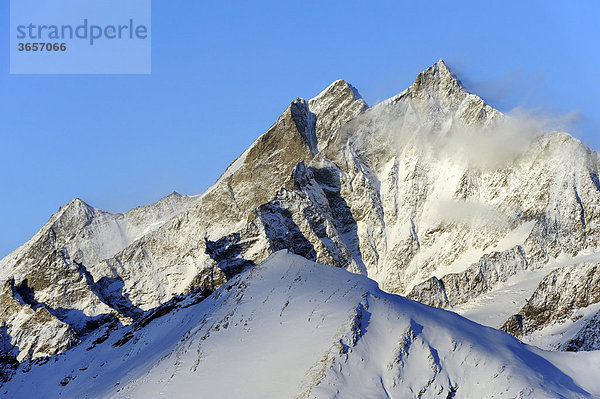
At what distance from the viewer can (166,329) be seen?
168 m

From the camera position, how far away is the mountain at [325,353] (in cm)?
12525

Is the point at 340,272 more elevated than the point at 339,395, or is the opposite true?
the point at 340,272

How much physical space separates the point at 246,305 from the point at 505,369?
38685 mm

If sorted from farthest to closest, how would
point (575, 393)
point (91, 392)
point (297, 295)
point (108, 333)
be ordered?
point (108, 333), point (91, 392), point (297, 295), point (575, 393)

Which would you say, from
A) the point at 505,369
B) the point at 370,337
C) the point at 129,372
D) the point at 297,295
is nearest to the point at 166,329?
the point at 129,372

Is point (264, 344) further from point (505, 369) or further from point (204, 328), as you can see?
point (505, 369)

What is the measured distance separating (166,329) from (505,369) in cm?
6090

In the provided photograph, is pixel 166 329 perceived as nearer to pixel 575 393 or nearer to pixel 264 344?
pixel 264 344

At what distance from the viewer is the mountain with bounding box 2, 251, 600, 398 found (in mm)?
125250

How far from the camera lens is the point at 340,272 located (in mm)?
151375

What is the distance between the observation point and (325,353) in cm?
12700

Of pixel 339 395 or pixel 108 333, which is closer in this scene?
pixel 339 395

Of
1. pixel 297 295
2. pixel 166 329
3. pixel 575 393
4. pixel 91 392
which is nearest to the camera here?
pixel 575 393

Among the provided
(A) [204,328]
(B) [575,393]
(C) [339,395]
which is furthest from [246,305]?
(B) [575,393]
